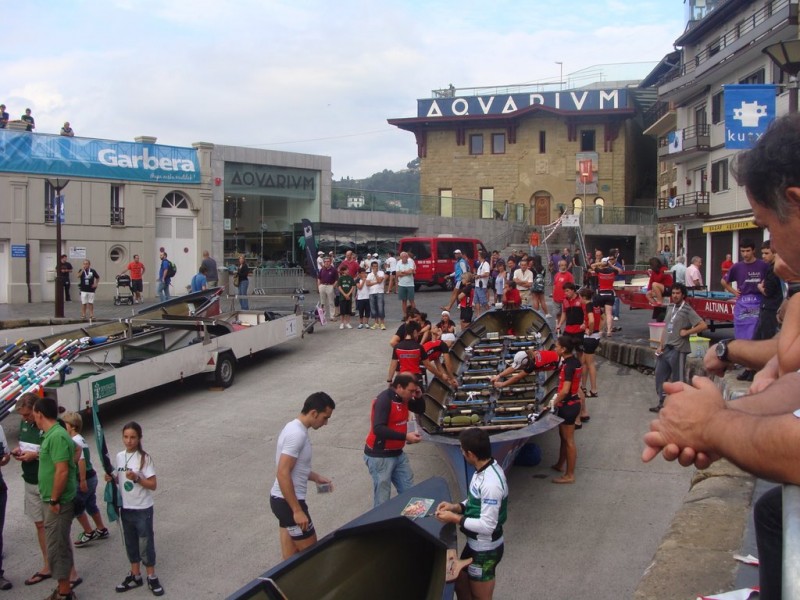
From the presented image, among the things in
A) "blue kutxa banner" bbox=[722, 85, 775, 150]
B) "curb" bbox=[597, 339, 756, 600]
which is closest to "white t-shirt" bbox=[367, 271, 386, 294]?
"blue kutxa banner" bbox=[722, 85, 775, 150]

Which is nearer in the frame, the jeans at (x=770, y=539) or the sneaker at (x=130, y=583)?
the jeans at (x=770, y=539)

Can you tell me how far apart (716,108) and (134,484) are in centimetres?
3363

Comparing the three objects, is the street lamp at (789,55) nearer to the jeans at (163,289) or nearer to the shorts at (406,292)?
the shorts at (406,292)

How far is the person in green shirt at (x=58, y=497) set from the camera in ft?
22.0

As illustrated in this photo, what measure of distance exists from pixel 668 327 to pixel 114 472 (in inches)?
338

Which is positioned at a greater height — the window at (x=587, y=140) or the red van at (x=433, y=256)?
the window at (x=587, y=140)

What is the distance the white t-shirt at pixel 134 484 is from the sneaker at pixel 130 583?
688mm

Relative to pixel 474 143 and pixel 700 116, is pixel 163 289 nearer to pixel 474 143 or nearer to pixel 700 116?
pixel 700 116

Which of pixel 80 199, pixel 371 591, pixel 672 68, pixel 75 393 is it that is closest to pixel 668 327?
pixel 371 591

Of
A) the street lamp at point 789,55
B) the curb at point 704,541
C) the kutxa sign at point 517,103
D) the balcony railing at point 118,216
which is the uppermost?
the kutxa sign at point 517,103

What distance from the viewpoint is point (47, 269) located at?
28625 mm

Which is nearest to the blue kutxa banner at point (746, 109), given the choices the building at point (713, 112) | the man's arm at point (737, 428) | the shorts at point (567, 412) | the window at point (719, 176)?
the shorts at point (567, 412)

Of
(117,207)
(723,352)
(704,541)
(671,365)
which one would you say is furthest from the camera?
(117,207)

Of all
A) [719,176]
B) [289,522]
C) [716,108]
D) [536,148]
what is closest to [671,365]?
[289,522]
